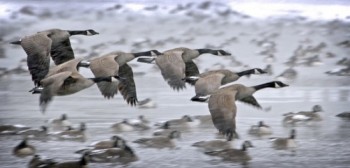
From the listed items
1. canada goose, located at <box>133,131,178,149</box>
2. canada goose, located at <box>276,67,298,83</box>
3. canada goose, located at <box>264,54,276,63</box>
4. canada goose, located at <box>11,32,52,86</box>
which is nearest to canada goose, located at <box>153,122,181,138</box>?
canada goose, located at <box>133,131,178,149</box>

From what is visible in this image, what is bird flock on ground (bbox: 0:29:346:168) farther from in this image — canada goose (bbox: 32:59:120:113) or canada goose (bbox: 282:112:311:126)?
canada goose (bbox: 282:112:311:126)

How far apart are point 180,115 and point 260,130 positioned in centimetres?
210

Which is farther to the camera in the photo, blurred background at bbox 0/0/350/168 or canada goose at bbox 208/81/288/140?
blurred background at bbox 0/0/350/168

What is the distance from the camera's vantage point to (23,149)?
39.5 ft

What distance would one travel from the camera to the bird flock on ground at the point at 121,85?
35.2 ft

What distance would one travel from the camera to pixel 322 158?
11.8 meters

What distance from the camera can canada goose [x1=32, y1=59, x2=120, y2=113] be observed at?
1030 centimetres

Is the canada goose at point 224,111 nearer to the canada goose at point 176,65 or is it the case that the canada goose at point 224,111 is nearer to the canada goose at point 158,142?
the canada goose at point 176,65

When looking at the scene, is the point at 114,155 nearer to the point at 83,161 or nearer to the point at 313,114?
the point at 83,161

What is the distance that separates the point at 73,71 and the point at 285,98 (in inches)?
271

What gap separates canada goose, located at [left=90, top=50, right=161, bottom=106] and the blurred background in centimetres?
74

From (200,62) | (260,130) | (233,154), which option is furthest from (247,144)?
(200,62)

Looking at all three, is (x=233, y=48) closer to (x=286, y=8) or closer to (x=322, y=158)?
(x=286, y=8)

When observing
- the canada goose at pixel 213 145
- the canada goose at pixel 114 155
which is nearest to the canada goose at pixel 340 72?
the canada goose at pixel 213 145
